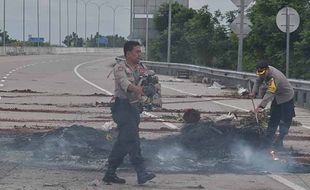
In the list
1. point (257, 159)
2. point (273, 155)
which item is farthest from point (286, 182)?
point (273, 155)

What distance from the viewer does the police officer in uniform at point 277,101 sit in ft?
39.8

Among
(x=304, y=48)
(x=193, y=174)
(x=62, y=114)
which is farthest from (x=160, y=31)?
(x=193, y=174)

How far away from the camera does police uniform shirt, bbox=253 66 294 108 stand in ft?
39.3

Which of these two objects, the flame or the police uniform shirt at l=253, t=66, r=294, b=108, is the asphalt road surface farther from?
the police uniform shirt at l=253, t=66, r=294, b=108

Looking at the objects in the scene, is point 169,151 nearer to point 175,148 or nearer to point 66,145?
point 175,148

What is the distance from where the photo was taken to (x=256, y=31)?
3634 centimetres

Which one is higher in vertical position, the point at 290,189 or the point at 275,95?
the point at 275,95

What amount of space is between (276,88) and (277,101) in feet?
1.11

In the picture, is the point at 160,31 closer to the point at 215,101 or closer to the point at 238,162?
the point at 215,101

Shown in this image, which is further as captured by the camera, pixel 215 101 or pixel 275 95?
pixel 215 101

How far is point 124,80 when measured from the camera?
920 centimetres

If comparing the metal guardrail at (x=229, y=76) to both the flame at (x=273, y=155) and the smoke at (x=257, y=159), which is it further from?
the smoke at (x=257, y=159)

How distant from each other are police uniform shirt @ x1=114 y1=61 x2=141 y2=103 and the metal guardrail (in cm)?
1403

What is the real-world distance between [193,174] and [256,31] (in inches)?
1043
